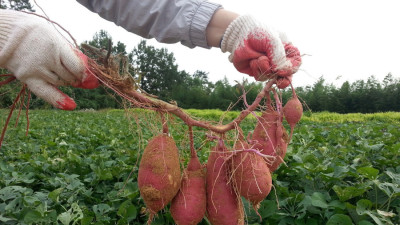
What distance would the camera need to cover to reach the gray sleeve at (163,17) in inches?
67.9

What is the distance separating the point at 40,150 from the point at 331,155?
326 centimetres

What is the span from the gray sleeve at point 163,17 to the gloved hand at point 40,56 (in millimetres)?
568

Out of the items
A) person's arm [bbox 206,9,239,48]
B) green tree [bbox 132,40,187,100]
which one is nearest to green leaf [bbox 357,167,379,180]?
person's arm [bbox 206,9,239,48]

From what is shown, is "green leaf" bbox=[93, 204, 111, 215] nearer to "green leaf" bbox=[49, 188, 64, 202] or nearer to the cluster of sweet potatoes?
"green leaf" bbox=[49, 188, 64, 202]

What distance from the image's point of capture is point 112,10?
2043 mm

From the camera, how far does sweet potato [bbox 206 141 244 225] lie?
136cm

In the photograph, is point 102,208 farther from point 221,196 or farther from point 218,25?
point 218,25

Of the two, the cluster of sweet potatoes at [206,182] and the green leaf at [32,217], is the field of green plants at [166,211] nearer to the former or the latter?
the green leaf at [32,217]

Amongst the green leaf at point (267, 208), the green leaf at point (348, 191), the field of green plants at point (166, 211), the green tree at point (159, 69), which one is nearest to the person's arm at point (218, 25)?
the field of green plants at point (166, 211)

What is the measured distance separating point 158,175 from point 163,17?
105 cm

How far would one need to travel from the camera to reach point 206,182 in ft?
4.74

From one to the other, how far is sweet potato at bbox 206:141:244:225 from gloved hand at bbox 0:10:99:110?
2.38 ft

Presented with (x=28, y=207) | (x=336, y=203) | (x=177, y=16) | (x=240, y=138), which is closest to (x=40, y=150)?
(x=28, y=207)

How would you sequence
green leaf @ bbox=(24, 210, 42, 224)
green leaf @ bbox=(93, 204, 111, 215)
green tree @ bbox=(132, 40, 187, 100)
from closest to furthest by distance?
green leaf @ bbox=(24, 210, 42, 224)
green leaf @ bbox=(93, 204, 111, 215)
green tree @ bbox=(132, 40, 187, 100)
